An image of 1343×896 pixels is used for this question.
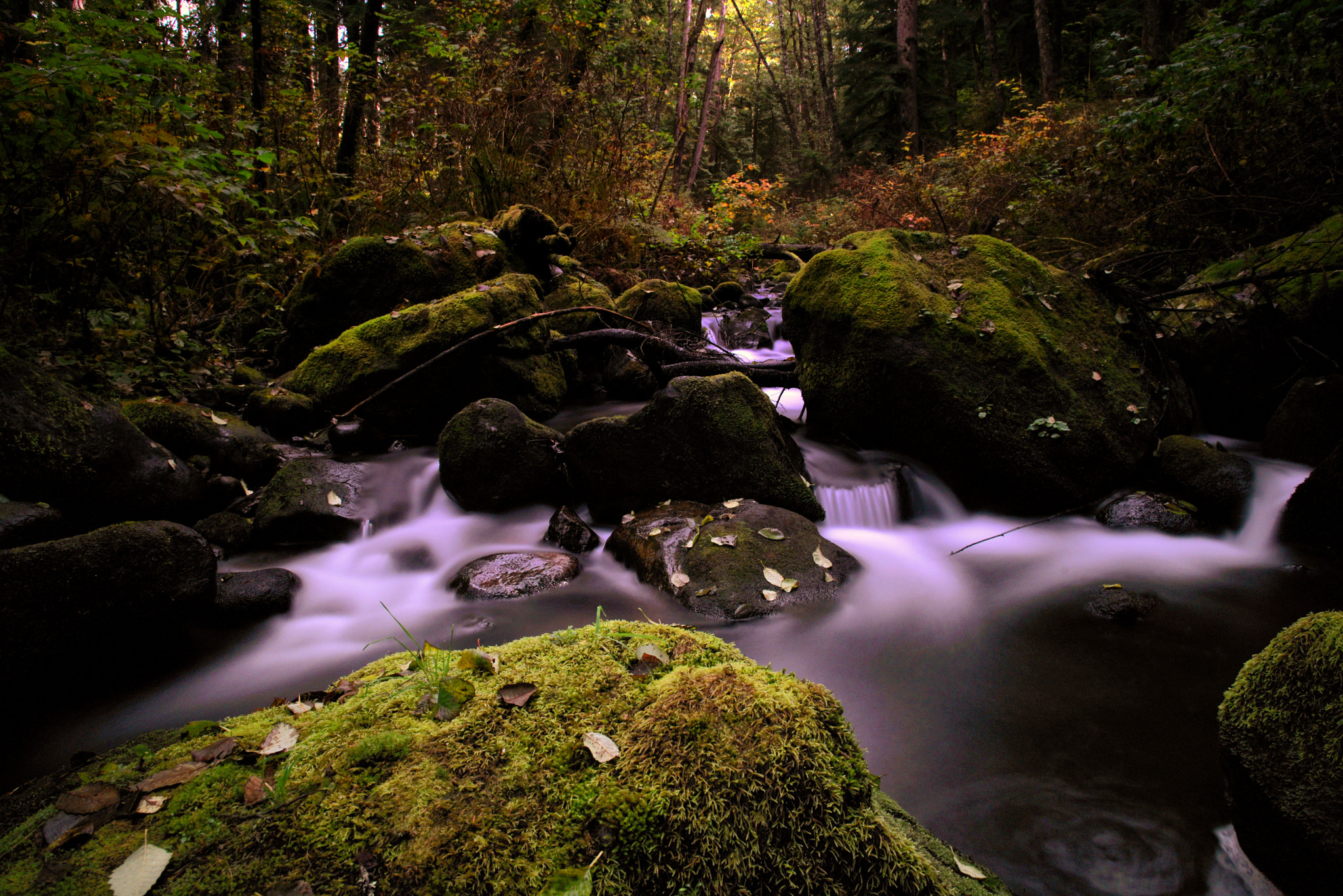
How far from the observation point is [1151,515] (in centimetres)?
517

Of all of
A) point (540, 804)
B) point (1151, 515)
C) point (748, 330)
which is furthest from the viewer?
point (748, 330)

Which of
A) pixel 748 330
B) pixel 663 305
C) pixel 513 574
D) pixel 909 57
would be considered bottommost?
pixel 513 574

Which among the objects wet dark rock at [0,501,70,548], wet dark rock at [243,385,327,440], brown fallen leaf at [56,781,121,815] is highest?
wet dark rock at [243,385,327,440]

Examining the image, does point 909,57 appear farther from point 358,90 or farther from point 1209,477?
point 1209,477

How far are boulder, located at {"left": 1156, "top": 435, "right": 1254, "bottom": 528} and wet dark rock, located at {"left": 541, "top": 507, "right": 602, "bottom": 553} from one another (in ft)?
17.1

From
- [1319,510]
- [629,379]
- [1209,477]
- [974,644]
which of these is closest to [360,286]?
[629,379]

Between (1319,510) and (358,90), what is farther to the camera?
(358,90)

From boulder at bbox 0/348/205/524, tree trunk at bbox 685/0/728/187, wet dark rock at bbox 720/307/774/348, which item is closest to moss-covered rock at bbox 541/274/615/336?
wet dark rock at bbox 720/307/774/348

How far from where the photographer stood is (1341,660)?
1.90m

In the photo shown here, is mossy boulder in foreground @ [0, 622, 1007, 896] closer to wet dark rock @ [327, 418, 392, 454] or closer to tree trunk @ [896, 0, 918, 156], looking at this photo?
wet dark rock @ [327, 418, 392, 454]

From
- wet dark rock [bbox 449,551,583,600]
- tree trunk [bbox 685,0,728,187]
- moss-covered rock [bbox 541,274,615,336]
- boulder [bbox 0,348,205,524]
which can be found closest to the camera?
boulder [bbox 0,348,205,524]

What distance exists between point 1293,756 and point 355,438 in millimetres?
6912

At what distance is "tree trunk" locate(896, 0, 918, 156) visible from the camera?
19.1m

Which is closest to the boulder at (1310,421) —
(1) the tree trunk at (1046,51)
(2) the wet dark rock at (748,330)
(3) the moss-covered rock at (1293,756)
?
(3) the moss-covered rock at (1293,756)
